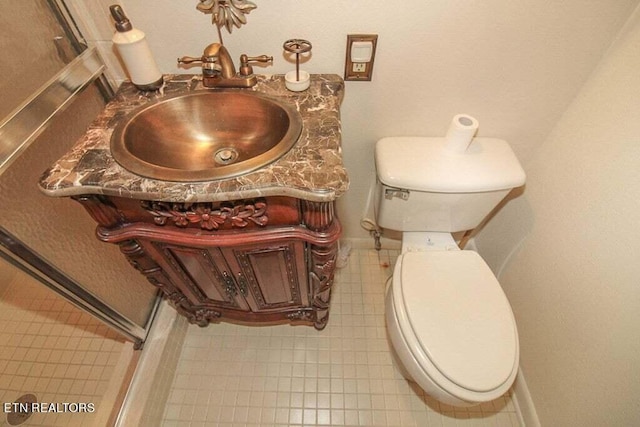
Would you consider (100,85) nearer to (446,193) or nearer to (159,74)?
(159,74)

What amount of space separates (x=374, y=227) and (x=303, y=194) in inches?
35.0

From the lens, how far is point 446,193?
0.97 metres

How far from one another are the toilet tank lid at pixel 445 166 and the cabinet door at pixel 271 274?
39 centimetres

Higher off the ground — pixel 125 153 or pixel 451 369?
pixel 125 153

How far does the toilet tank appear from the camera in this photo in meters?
0.94

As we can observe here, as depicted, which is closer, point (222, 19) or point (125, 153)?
point (125, 153)

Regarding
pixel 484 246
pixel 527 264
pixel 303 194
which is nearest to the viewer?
pixel 303 194

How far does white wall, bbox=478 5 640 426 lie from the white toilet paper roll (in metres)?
0.32

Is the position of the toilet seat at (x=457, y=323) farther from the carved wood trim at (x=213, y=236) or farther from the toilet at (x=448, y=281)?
the carved wood trim at (x=213, y=236)

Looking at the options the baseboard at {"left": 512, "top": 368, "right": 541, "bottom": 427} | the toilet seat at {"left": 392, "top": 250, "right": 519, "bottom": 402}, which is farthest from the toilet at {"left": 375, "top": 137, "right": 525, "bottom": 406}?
the baseboard at {"left": 512, "top": 368, "right": 541, "bottom": 427}

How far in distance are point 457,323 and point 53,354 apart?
57.9 inches

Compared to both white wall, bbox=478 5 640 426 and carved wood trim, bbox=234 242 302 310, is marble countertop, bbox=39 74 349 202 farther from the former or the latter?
white wall, bbox=478 5 640 426

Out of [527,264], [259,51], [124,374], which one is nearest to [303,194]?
[259,51]

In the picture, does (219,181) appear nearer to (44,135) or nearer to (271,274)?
(271,274)
